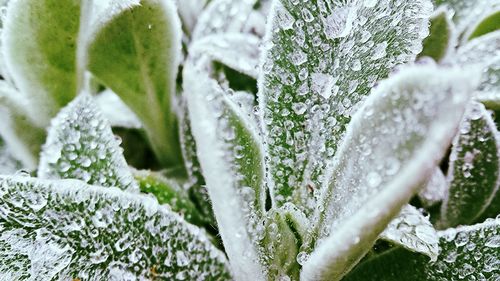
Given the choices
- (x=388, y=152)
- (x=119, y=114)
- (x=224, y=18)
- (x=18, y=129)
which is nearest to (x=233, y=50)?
(x=224, y=18)

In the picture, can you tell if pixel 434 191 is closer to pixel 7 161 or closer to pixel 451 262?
pixel 451 262

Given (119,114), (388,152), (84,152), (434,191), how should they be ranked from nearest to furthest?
1. (388,152)
2. (84,152)
3. (434,191)
4. (119,114)

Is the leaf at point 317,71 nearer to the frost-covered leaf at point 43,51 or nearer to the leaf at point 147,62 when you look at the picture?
the leaf at point 147,62

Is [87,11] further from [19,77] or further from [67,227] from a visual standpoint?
[67,227]

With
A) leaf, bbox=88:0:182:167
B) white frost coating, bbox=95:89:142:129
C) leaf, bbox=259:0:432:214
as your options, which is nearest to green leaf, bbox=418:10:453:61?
leaf, bbox=259:0:432:214

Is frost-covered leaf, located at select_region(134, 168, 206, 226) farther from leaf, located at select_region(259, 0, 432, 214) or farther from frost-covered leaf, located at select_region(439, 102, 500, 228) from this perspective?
frost-covered leaf, located at select_region(439, 102, 500, 228)

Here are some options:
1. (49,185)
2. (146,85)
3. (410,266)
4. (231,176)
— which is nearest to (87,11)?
(146,85)

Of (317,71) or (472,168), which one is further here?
(472,168)

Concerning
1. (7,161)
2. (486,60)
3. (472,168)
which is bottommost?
(7,161)
